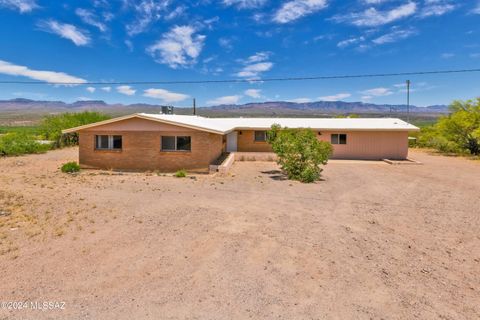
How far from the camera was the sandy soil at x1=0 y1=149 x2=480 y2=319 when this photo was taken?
4684 mm

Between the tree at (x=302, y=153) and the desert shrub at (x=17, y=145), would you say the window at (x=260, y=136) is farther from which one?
the desert shrub at (x=17, y=145)

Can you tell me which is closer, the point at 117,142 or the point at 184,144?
the point at 184,144

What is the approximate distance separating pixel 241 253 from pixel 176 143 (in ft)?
39.9

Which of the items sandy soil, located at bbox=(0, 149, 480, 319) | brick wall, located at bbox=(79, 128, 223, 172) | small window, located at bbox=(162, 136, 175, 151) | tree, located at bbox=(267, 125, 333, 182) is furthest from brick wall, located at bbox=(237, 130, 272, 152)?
sandy soil, located at bbox=(0, 149, 480, 319)

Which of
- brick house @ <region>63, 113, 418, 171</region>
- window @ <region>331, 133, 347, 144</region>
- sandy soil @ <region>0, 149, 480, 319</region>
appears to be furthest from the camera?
window @ <region>331, 133, 347, 144</region>

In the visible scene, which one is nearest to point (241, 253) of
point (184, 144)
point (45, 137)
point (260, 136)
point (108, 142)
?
point (184, 144)

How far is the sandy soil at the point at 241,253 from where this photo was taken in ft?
15.4

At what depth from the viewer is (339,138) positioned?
2536 cm

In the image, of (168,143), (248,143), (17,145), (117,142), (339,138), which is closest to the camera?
(168,143)

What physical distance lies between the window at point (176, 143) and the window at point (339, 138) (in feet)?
43.9

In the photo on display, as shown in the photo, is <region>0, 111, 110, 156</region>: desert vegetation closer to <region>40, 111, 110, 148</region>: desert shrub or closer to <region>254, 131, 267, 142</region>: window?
<region>40, 111, 110, 148</region>: desert shrub

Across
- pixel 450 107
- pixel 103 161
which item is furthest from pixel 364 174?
pixel 450 107

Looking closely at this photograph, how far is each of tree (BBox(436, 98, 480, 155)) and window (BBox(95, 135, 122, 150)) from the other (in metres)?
28.5

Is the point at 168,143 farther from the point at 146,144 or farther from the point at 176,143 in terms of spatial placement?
the point at 146,144
